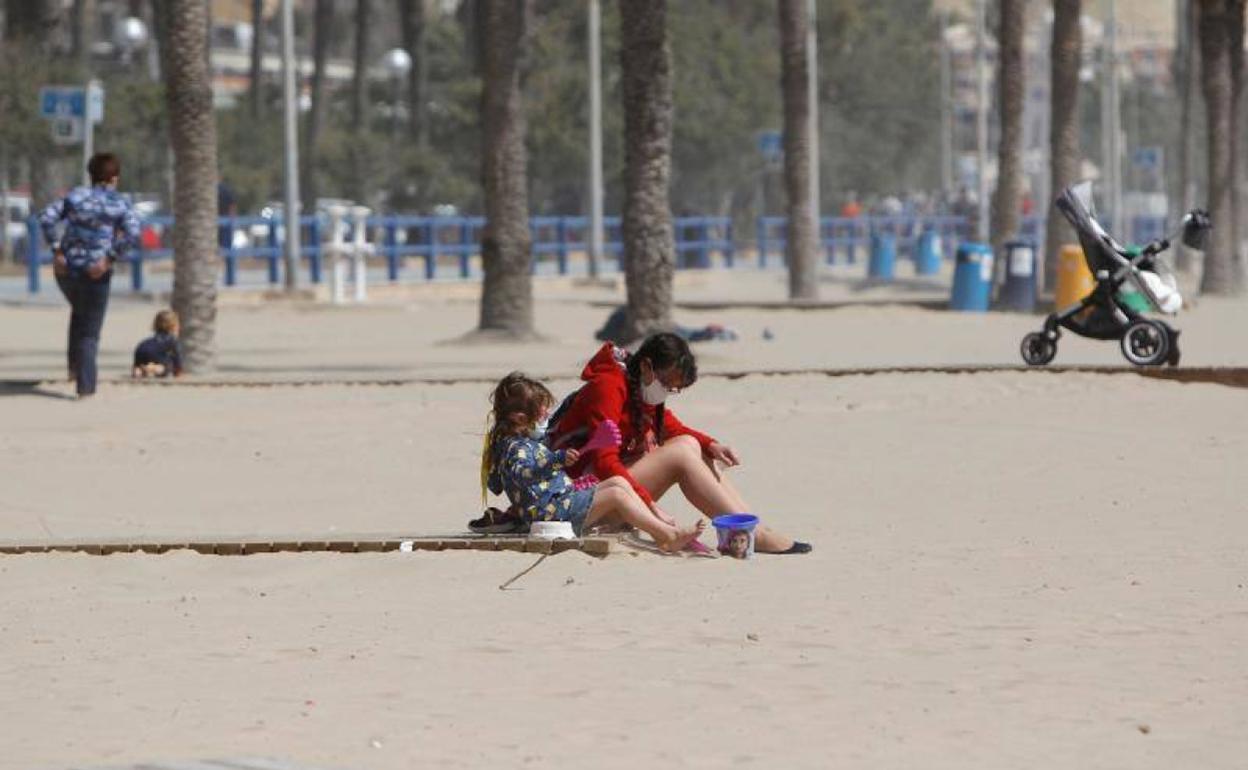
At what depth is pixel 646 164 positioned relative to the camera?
26531 mm

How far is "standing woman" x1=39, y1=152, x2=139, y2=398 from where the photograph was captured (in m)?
19.4

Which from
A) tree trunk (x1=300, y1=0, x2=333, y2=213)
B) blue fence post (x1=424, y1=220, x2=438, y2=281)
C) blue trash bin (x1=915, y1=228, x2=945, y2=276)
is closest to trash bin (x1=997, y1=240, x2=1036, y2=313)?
blue fence post (x1=424, y1=220, x2=438, y2=281)

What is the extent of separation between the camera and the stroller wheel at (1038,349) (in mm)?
22781

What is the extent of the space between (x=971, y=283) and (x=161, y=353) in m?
16.9

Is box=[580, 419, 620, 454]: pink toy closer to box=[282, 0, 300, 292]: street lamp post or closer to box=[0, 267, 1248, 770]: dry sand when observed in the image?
box=[0, 267, 1248, 770]: dry sand

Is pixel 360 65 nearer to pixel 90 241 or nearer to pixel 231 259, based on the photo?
pixel 231 259

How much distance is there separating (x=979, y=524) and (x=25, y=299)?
2729cm

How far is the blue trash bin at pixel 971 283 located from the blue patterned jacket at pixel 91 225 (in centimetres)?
1872

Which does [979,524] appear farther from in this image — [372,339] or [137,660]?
[372,339]

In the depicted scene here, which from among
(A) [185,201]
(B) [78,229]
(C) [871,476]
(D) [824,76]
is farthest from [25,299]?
(D) [824,76]

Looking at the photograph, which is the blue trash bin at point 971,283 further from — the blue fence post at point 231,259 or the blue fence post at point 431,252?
the blue fence post at point 231,259

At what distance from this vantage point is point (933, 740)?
782 centimetres

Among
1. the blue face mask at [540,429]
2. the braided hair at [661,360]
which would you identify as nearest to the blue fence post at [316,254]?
the blue face mask at [540,429]

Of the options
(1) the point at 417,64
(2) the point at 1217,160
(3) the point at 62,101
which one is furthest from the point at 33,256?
(1) the point at 417,64
